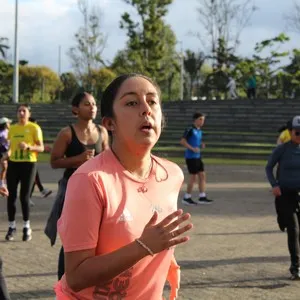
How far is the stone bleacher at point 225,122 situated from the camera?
94.6 feet

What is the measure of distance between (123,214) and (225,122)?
3259 cm

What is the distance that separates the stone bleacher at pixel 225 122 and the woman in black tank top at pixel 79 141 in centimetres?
2063

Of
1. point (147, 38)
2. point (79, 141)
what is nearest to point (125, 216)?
point (79, 141)

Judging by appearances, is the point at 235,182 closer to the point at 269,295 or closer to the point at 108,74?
the point at 269,295

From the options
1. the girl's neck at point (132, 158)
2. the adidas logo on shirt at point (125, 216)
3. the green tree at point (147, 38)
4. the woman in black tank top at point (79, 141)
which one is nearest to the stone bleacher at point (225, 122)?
the green tree at point (147, 38)

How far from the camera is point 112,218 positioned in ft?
7.68

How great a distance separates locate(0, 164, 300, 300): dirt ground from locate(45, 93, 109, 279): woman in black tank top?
1286 mm

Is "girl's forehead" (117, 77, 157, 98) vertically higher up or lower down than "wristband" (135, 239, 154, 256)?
higher up

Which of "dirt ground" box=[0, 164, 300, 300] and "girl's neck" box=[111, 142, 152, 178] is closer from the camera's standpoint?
"girl's neck" box=[111, 142, 152, 178]

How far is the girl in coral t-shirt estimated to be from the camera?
2.26 metres

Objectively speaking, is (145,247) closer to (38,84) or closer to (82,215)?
(82,215)

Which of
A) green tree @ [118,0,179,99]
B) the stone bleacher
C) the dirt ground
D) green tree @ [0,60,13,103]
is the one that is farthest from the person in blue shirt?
green tree @ [0,60,13,103]

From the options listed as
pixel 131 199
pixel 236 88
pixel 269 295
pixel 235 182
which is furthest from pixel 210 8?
pixel 131 199

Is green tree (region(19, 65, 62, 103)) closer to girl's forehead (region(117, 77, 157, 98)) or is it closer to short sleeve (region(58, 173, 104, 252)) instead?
girl's forehead (region(117, 77, 157, 98))
